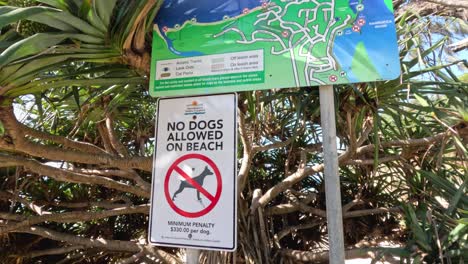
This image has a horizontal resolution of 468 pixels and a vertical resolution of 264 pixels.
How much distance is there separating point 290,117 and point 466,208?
3.25 ft

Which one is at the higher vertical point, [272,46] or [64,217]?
[272,46]

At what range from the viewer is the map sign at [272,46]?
1.01 metres

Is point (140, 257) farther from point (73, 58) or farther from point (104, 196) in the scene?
point (73, 58)

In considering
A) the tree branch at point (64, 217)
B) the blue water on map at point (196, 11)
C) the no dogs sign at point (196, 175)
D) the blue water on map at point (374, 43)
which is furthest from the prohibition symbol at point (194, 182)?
the tree branch at point (64, 217)

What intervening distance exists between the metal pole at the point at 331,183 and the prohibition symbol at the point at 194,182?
323 mm

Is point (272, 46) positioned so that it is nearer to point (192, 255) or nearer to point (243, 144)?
point (192, 255)

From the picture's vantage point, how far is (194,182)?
110 cm

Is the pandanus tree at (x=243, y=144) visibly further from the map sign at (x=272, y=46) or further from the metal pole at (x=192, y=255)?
the metal pole at (x=192, y=255)

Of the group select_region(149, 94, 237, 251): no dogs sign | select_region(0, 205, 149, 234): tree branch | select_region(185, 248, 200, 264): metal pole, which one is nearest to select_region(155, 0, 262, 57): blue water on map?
select_region(149, 94, 237, 251): no dogs sign

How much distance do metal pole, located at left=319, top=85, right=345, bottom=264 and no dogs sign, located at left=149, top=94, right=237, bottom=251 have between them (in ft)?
0.89

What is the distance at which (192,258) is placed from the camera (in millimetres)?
1099

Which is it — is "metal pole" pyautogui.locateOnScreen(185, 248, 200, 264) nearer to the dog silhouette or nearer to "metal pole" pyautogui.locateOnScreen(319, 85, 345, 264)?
the dog silhouette

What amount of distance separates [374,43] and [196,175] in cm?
65

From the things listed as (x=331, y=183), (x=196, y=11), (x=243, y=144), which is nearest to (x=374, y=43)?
(x=331, y=183)
